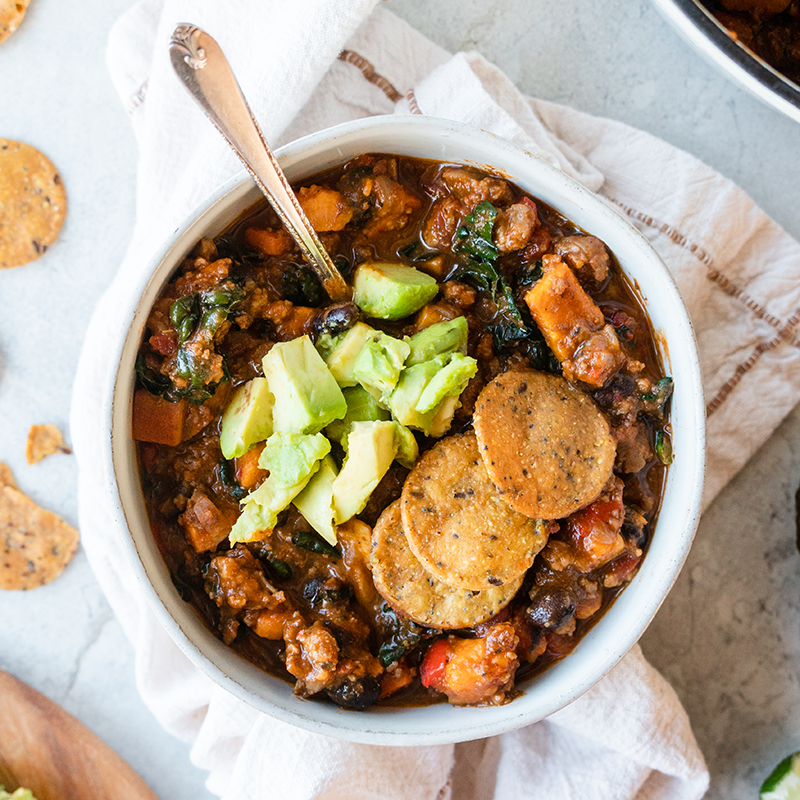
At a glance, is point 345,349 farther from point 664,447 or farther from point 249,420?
point 664,447

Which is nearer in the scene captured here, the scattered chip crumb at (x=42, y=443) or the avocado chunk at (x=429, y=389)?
the avocado chunk at (x=429, y=389)

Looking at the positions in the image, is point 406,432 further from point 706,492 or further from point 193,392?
point 706,492

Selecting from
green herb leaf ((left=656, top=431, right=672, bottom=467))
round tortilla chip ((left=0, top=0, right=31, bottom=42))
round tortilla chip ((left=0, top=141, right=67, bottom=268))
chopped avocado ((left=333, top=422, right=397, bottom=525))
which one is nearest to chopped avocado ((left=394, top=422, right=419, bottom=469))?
chopped avocado ((left=333, top=422, right=397, bottom=525))

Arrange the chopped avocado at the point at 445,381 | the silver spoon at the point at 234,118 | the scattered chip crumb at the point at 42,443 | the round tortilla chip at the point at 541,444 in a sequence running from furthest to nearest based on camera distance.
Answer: the scattered chip crumb at the point at 42,443 → the round tortilla chip at the point at 541,444 → the chopped avocado at the point at 445,381 → the silver spoon at the point at 234,118

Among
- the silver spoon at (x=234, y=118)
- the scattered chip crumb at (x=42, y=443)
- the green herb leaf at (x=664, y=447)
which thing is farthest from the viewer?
the scattered chip crumb at (x=42, y=443)

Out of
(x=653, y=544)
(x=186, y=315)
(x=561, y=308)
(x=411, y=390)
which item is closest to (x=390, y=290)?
(x=411, y=390)

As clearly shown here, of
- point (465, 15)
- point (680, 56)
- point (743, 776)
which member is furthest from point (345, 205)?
point (743, 776)

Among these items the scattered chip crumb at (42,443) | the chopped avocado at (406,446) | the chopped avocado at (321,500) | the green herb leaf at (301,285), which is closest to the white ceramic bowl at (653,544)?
the green herb leaf at (301,285)

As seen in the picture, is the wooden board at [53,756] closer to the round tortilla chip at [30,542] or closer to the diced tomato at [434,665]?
the round tortilla chip at [30,542]
